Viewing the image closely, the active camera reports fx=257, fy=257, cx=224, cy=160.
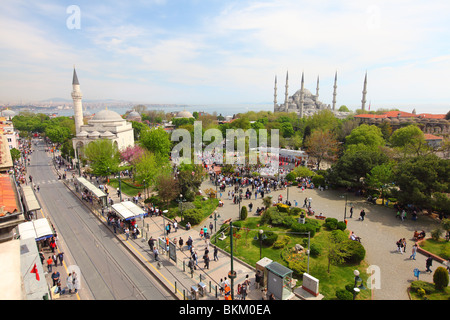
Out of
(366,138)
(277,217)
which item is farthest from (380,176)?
(366,138)

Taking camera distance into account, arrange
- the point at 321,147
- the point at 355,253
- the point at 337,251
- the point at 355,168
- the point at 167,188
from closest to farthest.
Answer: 1. the point at 337,251
2. the point at 355,253
3. the point at 167,188
4. the point at 355,168
5. the point at 321,147

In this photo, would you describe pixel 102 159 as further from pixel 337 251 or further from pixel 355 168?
pixel 355 168

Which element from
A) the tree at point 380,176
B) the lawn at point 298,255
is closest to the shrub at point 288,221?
the lawn at point 298,255

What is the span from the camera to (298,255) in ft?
47.7

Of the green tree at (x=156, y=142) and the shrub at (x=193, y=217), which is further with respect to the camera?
the green tree at (x=156, y=142)

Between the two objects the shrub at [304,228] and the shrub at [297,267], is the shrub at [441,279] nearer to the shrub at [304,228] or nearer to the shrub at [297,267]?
the shrub at [297,267]

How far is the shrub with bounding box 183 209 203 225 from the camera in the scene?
18734 mm

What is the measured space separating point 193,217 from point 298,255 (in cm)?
778

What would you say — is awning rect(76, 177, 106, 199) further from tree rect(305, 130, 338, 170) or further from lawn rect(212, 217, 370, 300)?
tree rect(305, 130, 338, 170)

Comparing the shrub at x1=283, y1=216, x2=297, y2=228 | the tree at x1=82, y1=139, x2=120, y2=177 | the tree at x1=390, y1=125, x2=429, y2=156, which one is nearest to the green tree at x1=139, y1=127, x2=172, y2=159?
the tree at x1=82, y1=139, x2=120, y2=177

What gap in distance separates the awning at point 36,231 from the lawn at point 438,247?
21829 mm

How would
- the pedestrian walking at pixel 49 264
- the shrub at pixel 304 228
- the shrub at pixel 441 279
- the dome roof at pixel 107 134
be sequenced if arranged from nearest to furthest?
the shrub at pixel 441 279
the pedestrian walking at pixel 49 264
the shrub at pixel 304 228
the dome roof at pixel 107 134

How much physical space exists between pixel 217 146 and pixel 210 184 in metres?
19.2

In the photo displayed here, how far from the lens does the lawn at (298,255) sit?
12352 millimetres
